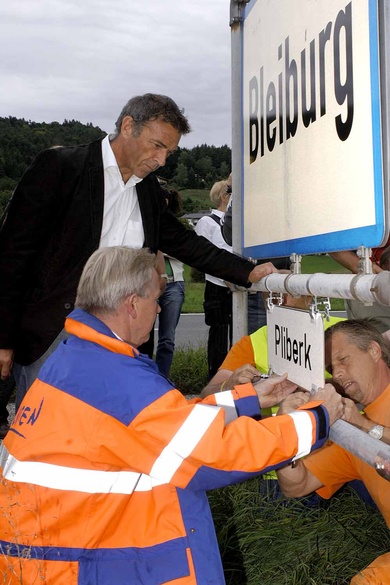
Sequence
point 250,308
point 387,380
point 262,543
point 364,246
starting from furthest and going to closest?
point 250,308 → point 262,543 → point 387,380 → point 364,246

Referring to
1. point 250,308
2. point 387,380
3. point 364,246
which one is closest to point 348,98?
point 364,246

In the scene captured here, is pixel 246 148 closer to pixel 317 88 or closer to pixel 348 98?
pixel 317 88

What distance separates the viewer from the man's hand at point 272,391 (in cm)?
226

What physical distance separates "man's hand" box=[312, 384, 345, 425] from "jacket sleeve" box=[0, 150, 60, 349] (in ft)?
4.70

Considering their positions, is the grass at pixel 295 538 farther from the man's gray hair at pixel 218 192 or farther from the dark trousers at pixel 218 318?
the man's gray hair at pixel 218 192

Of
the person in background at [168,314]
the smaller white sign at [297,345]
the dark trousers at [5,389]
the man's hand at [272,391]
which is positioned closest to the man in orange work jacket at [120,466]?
the smaller white sign at [297,345]

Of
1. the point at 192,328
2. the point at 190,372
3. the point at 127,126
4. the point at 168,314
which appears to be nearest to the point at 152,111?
the point at 127,126

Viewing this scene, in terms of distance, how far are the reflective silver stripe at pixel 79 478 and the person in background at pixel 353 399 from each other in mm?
829

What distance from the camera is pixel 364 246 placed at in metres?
1.54

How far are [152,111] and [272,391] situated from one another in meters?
1.33

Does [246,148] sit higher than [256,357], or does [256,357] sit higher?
[246,148]

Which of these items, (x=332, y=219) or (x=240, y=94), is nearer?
(x=332, y=219)

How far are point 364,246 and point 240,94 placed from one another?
148 centimetres

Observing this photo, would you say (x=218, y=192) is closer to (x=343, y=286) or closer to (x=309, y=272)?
(x=309, y=272)
